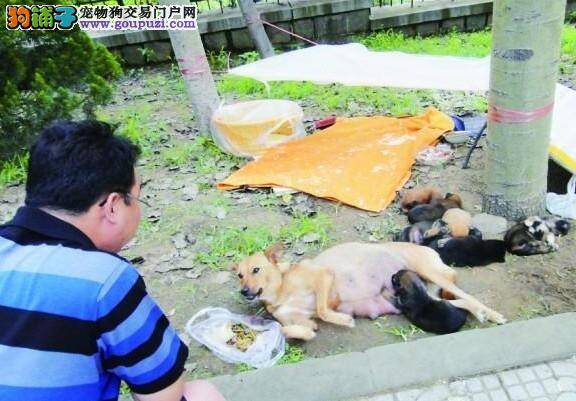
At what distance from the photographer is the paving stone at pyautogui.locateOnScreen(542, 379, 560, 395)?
9.21ft

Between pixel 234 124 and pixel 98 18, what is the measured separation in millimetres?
4579

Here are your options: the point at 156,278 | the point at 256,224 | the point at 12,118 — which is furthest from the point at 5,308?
the point at 12,118

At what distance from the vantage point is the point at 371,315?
3551 millimetres

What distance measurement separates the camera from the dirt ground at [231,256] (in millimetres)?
3447

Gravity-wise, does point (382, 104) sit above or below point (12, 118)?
below

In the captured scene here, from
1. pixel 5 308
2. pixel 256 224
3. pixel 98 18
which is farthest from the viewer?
pixel 98 18

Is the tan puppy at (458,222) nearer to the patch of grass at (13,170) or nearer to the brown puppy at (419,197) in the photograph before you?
the brown puppy at (419,197)

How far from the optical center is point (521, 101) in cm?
383

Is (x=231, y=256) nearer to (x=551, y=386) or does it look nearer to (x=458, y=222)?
(x=458, y=222)

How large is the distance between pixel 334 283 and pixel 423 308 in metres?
0.63

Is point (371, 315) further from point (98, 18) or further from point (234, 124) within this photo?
point (98, 18)

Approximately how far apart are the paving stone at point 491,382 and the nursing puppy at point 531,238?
1330 mm

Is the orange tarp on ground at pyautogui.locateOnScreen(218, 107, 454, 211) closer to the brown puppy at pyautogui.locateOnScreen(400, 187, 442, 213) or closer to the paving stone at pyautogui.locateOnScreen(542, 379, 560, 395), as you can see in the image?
the brown puppy at pyautogui.locateOnScreen(400, 187, 442, 213)

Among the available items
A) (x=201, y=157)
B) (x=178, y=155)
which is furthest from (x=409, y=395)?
(x=178, y=155)
